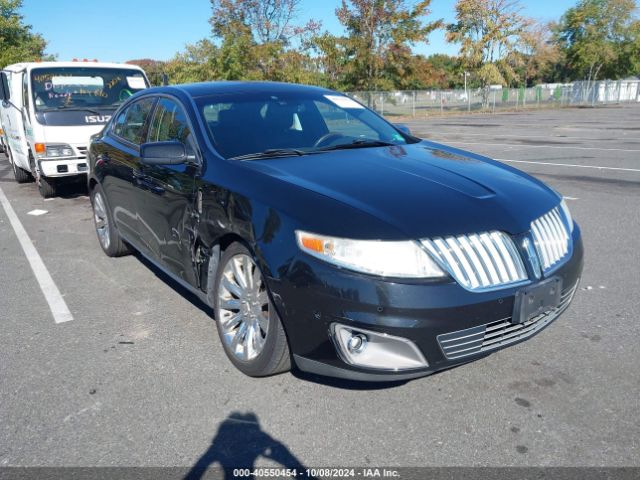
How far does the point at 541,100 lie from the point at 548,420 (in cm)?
4936

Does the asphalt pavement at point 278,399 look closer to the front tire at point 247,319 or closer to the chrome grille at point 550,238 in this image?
the front tire at point 247,319

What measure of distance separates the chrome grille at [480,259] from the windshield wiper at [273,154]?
52.0 inches

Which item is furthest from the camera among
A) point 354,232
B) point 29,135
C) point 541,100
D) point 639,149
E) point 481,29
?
point 541,100

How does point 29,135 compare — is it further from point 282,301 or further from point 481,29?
point 481,29

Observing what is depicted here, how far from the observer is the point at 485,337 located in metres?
2.57

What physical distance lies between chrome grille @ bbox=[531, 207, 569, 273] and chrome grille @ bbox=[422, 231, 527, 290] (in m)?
0.21

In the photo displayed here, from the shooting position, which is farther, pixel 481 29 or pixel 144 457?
pixel 481 29

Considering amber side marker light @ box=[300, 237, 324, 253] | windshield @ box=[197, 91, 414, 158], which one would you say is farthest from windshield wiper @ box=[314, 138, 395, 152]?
amber side marker light @ box=[300, 237, 324, 253]

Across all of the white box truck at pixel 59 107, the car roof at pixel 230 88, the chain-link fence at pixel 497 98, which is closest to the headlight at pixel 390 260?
the car roof at pixel 230 88

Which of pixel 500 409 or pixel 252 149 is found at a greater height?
pixel 252 149

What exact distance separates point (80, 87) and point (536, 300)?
8.45 metres

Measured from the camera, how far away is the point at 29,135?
868cm

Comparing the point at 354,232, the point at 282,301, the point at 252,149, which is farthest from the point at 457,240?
the point at 252,149

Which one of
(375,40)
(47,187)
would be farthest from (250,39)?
(47,187)
